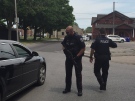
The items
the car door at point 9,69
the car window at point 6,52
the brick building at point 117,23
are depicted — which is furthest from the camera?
the brick building at point 117,23

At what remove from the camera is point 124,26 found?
7631 cm

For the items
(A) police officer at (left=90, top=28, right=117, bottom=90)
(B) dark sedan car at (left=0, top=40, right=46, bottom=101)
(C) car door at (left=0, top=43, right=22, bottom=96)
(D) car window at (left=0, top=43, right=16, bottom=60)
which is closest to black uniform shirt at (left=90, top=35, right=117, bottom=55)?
(A) police officer at (left=90, top=28, right=117, bottom=90)

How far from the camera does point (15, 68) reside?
582 cm

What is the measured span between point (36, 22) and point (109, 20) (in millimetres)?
36381

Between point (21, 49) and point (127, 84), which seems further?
point (127, 84)

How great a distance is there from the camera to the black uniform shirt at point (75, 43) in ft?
22.2

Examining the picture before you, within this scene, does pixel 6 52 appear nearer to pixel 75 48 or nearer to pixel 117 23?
pixel 75 48

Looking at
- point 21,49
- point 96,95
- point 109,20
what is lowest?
point 96,95

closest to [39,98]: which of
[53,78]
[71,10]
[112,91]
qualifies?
[112,91]

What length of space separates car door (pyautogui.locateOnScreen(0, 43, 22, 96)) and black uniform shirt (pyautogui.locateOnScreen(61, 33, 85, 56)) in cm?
140

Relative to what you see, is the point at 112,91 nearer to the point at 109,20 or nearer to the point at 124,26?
the point at 124,26

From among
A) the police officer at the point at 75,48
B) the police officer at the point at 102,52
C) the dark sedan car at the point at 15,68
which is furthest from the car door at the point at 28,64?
the police officer at the point at 102,52

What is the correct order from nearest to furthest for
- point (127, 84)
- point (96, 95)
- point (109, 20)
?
point (96, 95) < point (127, 84) < point (109, 20)

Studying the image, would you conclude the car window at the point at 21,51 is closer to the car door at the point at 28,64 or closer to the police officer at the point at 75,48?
the car door at the point at 28,64
